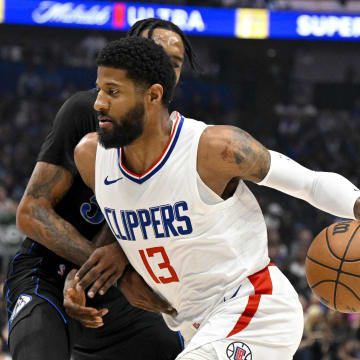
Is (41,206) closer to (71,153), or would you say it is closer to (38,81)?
(71,153)

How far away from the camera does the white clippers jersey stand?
2.80 metres

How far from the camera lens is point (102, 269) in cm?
300

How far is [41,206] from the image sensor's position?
127 inches

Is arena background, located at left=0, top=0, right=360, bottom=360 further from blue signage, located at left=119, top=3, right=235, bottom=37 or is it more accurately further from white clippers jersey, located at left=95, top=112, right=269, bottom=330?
white clippers jersey, located at left=95, top=112, right=269, bottom=330

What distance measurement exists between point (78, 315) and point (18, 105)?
13.4 m

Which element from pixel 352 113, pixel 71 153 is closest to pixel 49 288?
pixel 71 153

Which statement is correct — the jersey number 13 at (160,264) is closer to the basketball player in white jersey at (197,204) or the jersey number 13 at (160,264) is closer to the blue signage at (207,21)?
the basketball player in white jersey at (197,204)

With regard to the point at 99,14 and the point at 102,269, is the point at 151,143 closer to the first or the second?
the point at 102,269

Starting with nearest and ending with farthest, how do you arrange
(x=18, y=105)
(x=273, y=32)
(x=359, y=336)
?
(x=359, y=336)
(x=273, y=32)
(x=18, y=105)

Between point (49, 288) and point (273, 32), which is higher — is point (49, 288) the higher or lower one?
the lower one

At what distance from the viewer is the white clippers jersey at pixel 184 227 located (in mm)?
2797

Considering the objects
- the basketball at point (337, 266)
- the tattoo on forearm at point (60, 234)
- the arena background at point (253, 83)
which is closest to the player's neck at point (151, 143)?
the tattoo on forearm at point (60, 234)

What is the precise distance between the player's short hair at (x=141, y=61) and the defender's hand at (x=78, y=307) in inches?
33.3

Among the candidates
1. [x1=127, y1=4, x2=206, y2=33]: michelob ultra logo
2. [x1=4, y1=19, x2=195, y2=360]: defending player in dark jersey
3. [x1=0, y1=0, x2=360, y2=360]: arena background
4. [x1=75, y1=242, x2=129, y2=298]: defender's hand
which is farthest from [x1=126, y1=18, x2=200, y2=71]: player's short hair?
[x1=127, y1=4, x2=206, y2=33]: michelob ultra logo
